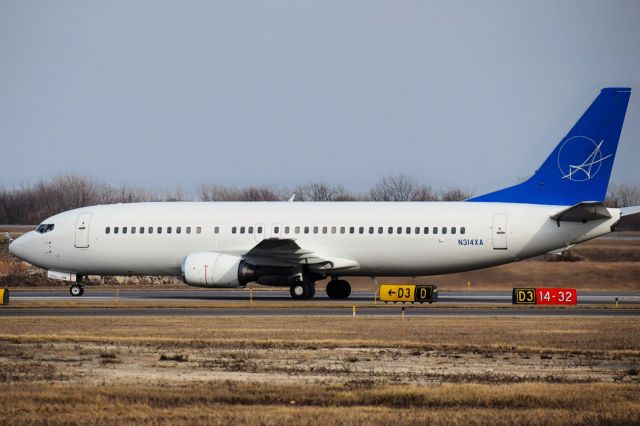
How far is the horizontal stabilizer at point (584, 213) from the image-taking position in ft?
→ 142

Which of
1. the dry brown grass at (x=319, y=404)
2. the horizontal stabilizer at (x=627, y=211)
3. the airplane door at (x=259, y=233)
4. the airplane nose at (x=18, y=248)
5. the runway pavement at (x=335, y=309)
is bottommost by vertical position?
the dry brown grass at (x=319, y=404)

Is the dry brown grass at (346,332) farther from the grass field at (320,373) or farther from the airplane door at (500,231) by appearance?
the airplane door at (500,231)

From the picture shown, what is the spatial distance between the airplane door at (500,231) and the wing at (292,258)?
611 cm

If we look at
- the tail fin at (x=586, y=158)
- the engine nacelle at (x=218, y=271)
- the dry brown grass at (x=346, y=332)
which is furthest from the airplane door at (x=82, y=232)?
the tail fin at (x=586, y=158)

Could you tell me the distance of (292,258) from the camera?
154 feet

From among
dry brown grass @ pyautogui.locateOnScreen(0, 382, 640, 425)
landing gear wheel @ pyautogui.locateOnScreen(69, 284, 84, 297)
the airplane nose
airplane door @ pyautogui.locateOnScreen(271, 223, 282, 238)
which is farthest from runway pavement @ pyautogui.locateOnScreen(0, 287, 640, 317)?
dry brown grass @ pyautogui.locateOnScreen(0, 382, 640, 425)

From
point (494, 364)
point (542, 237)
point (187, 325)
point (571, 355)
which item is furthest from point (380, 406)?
point (542, 237)

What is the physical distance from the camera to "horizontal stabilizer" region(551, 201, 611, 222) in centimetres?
4316

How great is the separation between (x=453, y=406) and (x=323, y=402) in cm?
195

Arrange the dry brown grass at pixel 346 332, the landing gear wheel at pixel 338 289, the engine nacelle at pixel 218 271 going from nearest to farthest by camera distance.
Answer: the dry brown grass at pixel 346 332, the engine nacelle at pixel 218 271, the landing gear wheel at pixel 338 289

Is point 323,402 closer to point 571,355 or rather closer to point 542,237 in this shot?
point 571,355

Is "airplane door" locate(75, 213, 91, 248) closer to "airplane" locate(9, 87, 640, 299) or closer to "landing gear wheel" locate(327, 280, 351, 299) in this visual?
"airplane" locate(9, 87, 640, 299)

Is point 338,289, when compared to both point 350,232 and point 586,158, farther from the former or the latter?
point 586,158

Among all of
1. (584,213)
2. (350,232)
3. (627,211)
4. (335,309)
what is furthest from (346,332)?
(627,211)
